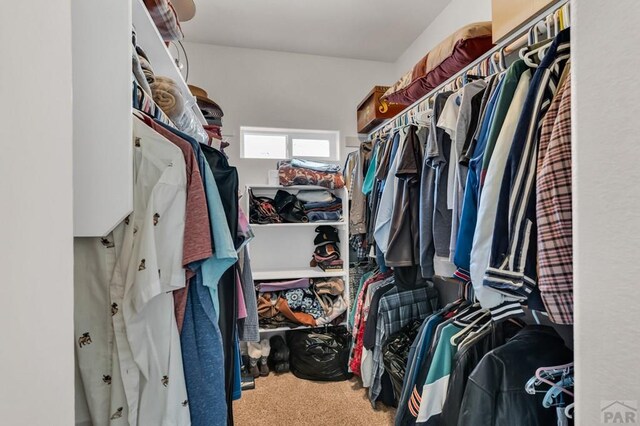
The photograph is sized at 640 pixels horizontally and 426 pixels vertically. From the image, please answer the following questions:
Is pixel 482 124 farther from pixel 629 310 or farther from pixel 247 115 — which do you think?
pixel 247 115

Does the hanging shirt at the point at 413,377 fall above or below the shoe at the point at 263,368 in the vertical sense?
above

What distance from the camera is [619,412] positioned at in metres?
0.32

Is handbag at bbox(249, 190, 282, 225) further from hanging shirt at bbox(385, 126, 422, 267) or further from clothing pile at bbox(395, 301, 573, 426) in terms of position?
clothing pile at bbox(395, 301, 573, 426)

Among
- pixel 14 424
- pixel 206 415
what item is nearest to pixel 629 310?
pixel 14 424

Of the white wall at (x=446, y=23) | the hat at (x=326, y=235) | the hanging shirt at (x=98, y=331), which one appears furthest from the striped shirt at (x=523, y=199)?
the hat at (x=326, y=235)

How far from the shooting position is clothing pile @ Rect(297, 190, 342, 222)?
2.50 m

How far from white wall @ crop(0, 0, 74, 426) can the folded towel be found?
0.61 meters

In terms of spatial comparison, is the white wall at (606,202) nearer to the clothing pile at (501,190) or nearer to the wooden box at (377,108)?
the clothing pile at (501,190)

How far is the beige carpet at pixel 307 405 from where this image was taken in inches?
68.8

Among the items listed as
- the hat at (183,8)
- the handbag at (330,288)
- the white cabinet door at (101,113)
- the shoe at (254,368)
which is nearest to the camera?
the white cabinet door at (101,113)

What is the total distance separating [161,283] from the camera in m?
0.76

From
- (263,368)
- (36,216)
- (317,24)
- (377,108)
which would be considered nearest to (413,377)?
(263,368)

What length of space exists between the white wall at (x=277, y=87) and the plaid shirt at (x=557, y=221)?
221 centimetres

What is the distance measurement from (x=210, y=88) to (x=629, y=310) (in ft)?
9.27
